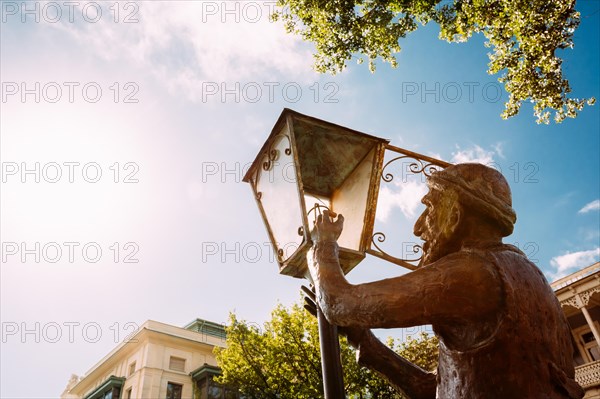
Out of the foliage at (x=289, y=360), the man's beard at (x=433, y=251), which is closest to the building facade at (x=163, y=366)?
the foliage at (x=289, y=360)

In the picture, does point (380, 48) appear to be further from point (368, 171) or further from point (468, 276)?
point (468, 276)

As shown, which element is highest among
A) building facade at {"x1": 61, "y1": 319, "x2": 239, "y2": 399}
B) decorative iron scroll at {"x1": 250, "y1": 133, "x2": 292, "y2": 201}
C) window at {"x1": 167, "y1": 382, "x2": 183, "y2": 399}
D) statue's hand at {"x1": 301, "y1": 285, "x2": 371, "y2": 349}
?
building facade at {"x1": 61, "y1": 319, "x2": 239, "y2": 399}

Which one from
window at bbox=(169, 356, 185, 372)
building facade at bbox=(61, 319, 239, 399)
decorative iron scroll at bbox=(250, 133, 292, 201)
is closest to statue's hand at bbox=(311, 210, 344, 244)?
decorative iron scroll at bbox=(250, 133, 292, 201)

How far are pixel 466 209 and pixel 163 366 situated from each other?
99.1 feet

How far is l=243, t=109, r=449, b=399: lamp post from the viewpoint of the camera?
207cm

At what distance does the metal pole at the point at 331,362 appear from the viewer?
66.5 inches

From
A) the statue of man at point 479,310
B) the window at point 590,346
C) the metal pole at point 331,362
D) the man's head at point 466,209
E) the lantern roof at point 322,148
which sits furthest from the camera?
the window at point 590,346

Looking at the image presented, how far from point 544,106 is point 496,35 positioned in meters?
1.72

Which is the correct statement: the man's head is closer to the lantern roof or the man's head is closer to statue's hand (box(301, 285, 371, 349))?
statue's hand (box(301, 285, 371, 349))

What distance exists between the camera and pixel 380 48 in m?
9.08

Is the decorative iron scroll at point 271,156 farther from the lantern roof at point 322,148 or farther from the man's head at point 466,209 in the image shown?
the man's head at point 466,209

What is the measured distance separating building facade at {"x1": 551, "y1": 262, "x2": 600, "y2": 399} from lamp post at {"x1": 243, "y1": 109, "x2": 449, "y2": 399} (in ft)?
49.5

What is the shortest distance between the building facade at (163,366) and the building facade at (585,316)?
1955 centimetres

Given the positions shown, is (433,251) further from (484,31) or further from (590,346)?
(590,346)
